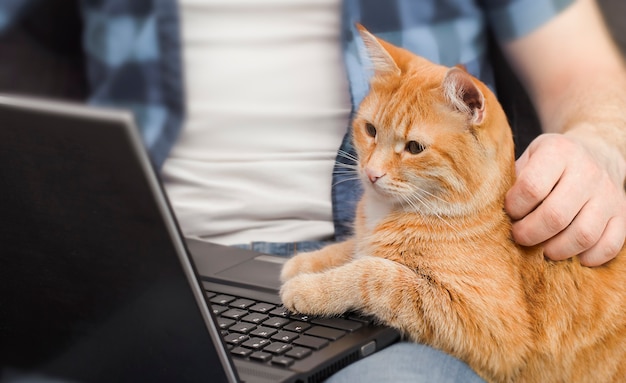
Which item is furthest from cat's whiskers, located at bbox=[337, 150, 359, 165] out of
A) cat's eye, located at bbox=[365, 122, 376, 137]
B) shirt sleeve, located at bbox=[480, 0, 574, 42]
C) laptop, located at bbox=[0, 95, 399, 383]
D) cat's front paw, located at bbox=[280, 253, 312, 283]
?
shirt sleeve, located at bbox=[480, 0, 574, 42]

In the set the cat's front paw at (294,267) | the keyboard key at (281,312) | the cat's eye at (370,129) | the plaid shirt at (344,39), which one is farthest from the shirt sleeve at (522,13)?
the keyboard key at (281,312)

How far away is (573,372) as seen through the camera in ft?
Result: 3.07

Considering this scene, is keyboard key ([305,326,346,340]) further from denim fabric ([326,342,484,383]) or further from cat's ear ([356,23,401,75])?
cat's ear ([356,23,401,75])

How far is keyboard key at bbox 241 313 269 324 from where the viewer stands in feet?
2.94

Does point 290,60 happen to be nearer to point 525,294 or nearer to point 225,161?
point 225,161

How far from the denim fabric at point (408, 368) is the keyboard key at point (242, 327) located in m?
0.11

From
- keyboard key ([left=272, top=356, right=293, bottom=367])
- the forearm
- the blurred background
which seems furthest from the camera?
the blurred background

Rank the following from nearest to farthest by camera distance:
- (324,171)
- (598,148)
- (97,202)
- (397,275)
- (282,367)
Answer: (97,202) < (282,367) < (397,275) < (598,148) < (324,171)

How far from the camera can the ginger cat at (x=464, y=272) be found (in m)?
0.88

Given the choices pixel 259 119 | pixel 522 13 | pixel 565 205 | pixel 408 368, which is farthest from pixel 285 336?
pixel 522 13

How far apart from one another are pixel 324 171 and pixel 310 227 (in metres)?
0.09

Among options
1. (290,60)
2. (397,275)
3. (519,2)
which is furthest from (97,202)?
(519,2)

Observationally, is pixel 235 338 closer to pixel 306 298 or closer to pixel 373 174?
pixel 306 298

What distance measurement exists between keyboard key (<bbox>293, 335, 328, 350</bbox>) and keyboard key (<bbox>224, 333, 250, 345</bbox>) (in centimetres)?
6
